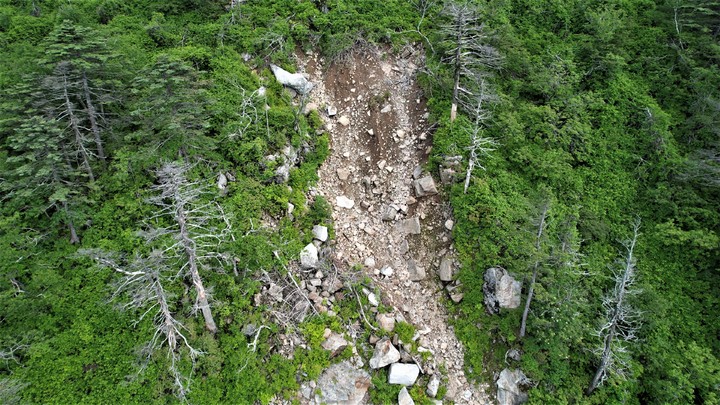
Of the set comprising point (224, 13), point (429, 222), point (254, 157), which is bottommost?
point (429, 222)

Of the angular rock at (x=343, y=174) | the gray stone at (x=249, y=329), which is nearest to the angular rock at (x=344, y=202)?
the angular rock at (x=343, y=174)

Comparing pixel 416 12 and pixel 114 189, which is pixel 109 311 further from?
pixel 416 12

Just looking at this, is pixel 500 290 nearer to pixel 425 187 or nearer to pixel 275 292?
pixel 425 187

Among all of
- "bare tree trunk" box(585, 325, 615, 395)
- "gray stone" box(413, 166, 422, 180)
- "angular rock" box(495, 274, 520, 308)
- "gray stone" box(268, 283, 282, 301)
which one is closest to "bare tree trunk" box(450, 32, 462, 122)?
"gray stone" box(413, 166, 422, 180)

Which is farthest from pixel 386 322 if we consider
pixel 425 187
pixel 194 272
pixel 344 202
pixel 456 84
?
pixel 456 84

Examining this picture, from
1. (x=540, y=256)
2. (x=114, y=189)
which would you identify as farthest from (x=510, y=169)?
(x=114, y=189)

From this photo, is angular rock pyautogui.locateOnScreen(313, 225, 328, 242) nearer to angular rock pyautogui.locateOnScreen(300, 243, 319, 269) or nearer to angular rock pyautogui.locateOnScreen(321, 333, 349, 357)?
angular rock pyautogui.locateOnScreen(300, 243, 319, 269)
